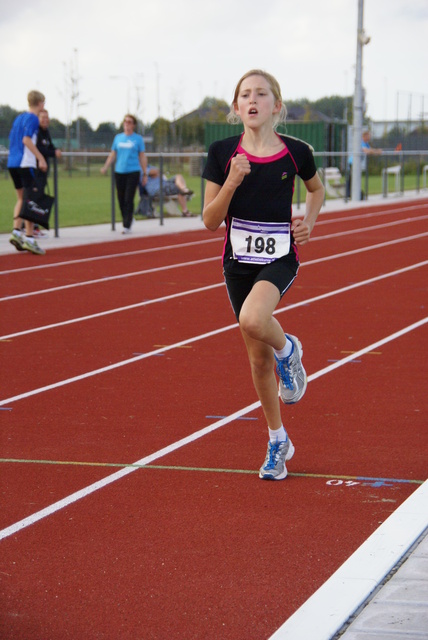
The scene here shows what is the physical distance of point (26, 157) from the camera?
15453mm

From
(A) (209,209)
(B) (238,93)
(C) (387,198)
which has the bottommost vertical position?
(C) (387,198)

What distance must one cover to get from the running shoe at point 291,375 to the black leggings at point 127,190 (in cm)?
1295

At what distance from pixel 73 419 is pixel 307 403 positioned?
1385 millimetres

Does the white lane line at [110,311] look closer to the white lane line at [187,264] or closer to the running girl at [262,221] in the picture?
the white lane line at [187,264]

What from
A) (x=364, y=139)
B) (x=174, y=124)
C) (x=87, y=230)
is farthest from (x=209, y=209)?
(x=174, y=124)

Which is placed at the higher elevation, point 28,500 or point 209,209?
point 209,209

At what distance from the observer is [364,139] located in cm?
3095

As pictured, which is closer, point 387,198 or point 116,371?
point 116,371

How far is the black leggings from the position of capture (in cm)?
1805

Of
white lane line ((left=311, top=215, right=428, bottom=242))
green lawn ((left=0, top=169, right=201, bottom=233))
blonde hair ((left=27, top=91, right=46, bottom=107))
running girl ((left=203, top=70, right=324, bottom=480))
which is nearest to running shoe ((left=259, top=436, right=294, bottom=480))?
running girl ((left=203, top=70, right=324, bottom=480))

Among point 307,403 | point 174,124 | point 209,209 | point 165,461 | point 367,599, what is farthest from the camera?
point 174,124

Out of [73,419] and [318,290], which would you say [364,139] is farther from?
[73,419]

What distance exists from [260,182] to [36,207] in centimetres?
1054

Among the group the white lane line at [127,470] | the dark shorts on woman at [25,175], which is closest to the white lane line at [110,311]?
the white lane line at [127,470]
